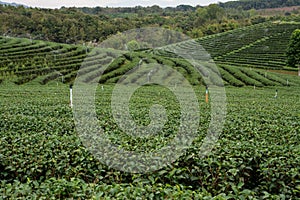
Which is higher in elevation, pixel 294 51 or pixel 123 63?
pixel 294 51

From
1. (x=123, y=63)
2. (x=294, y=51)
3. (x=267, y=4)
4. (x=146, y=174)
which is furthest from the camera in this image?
(x=267, y=4)

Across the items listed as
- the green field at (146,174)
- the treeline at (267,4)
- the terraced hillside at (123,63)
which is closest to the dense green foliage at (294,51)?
the terraced hillside at (123,63)

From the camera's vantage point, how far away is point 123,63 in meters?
45.1

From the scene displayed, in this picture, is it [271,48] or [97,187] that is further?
[271,48]

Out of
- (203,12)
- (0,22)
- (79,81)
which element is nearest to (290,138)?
(79,81)

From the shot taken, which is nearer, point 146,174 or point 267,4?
point 146,174

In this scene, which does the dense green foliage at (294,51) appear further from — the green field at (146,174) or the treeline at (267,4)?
the treeline at (267,4)

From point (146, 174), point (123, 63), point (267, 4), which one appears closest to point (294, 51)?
point (123, 63)

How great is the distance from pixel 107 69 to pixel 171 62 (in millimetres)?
8933

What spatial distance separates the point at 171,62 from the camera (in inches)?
1729

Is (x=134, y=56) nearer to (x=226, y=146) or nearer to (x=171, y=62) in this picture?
(x=171, y=62)

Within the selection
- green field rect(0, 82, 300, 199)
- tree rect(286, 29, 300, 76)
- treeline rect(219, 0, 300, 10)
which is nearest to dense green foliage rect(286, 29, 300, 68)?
tree rect(286, 29, 300, 76)

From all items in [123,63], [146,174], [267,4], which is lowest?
[146,174]

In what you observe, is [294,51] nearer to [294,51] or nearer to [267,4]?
[294,51]
